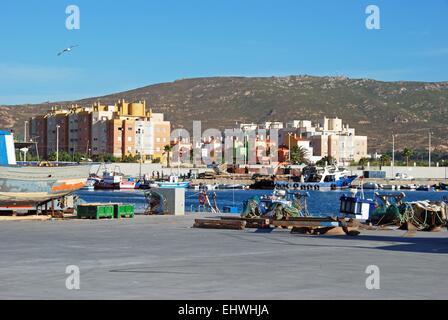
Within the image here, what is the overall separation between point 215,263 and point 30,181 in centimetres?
2100

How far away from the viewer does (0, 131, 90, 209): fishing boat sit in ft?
121

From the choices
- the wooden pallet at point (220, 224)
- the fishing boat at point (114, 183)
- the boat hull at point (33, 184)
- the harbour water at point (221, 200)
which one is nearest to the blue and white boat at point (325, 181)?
the fishing boat at point (114, 183)

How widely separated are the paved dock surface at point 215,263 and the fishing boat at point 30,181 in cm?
754

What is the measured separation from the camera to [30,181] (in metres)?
37.5

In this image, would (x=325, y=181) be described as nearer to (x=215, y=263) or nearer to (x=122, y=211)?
(x=122, y=211)

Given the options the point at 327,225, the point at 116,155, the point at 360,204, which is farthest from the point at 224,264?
the point at 116,155

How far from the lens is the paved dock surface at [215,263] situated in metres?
13.9

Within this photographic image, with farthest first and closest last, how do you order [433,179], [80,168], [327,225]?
[433,179] → [80,168] → [327,225]

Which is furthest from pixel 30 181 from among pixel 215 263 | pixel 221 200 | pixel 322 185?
pixel 322 185

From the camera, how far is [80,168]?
4028 cm
